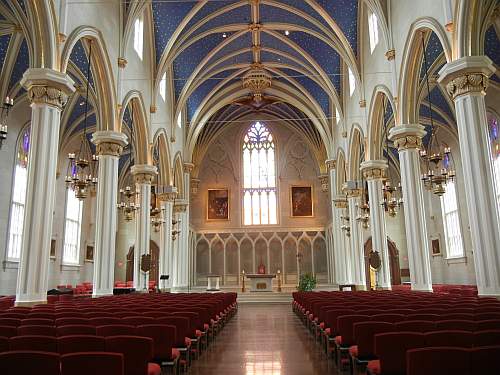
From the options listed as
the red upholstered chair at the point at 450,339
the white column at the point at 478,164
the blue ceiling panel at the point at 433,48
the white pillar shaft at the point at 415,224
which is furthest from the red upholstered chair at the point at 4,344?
the blue ceiling panel at the point at 433,48

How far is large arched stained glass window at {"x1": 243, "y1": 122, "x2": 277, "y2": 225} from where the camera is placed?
115 ft

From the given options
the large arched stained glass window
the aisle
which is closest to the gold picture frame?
the large arched stained glass window

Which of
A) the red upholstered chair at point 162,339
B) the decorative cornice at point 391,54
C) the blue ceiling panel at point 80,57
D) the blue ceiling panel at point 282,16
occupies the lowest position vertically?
the red upholstered chair at point 162,339

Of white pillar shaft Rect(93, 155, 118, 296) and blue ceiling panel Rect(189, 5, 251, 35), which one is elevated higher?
blue ceiling panel Rect(189, 5, 251, 35)

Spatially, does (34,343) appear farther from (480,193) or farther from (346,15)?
(346,15)

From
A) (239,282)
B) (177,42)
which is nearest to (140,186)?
(177,42)

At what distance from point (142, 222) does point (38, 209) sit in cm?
906

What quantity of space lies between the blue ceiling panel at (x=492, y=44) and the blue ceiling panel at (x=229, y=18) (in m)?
11.4

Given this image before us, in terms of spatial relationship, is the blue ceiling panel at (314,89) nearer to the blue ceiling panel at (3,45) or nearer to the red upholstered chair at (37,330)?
the blue ceiling panel at (3,45)

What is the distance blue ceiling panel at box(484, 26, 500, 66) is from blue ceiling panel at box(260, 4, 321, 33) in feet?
28.0

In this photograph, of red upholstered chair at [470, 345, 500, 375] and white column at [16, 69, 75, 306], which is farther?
white column at [16, 69, 75, 306]

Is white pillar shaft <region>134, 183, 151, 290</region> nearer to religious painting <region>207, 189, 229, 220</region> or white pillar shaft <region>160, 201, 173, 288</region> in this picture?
white pillar shaft <region>160, 201, 173, 288</region>

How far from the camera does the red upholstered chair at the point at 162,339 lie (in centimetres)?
498

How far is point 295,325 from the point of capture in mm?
12430
